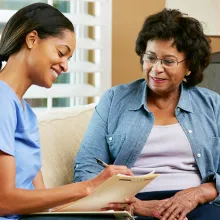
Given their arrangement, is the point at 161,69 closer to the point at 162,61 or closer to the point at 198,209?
the point at 162,61

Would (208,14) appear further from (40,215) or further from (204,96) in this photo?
(40,215)

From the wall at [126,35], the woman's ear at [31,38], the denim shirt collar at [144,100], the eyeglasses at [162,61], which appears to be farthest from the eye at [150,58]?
the wall at [126,35]

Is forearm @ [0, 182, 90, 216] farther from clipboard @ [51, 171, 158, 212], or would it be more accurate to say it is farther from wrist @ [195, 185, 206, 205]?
wrist @ [195, 185, 206, 205]

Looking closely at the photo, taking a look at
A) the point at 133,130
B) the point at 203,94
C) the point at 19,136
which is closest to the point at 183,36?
the point at 203,94

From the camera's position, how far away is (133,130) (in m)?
2.26

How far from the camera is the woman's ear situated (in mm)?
1694

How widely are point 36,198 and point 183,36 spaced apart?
3.16 ft

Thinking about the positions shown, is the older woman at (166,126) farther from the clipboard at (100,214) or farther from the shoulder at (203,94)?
the clipboard at (100,214)

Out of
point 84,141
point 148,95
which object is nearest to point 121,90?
point 148,95

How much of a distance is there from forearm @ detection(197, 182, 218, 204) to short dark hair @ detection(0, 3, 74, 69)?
0.80 meters

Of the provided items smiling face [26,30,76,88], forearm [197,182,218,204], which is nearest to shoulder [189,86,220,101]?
forearm [197,182,218,204]

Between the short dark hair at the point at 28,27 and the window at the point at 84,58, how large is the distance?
115 cm

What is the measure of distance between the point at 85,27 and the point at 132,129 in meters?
1.01

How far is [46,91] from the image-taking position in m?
2.90
